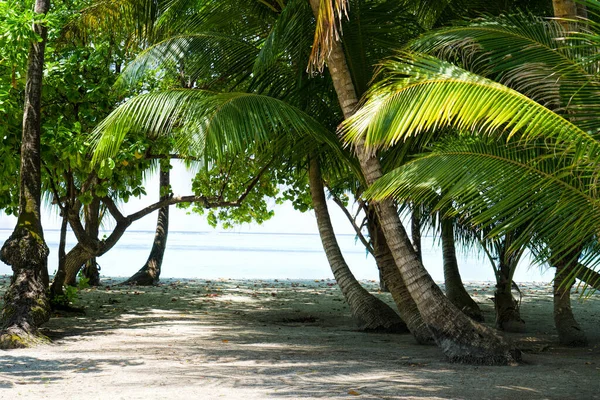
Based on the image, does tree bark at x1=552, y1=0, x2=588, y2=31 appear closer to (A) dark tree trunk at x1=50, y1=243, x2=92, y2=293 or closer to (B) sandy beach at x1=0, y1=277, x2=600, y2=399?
(B) sandy beach at x1=0, y1=277, x2=600, y2=399

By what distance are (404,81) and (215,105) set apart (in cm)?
256

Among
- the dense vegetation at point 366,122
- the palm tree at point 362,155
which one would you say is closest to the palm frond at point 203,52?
the dense vegetation at point 366,122

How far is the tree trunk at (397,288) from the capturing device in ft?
29.9

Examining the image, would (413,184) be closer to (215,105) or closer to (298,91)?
(215,105)

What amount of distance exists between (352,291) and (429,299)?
298 cm

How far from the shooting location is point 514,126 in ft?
19.3

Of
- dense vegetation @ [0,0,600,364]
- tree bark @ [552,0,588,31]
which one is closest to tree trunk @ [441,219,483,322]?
dense vegetation @ [0,0,600,364]

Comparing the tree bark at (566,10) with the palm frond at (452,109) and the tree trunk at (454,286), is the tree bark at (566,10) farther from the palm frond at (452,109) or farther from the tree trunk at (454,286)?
the tree trunk at (454,286)

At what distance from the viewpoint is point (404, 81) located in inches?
237

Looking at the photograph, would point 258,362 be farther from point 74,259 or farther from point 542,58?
point 74,259

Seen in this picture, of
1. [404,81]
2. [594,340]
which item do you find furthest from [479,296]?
[404,81]

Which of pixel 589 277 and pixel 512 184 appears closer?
pixel 512 184

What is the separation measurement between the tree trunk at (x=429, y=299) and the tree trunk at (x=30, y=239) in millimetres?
3402

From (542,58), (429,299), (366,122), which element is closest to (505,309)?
(429,299)
